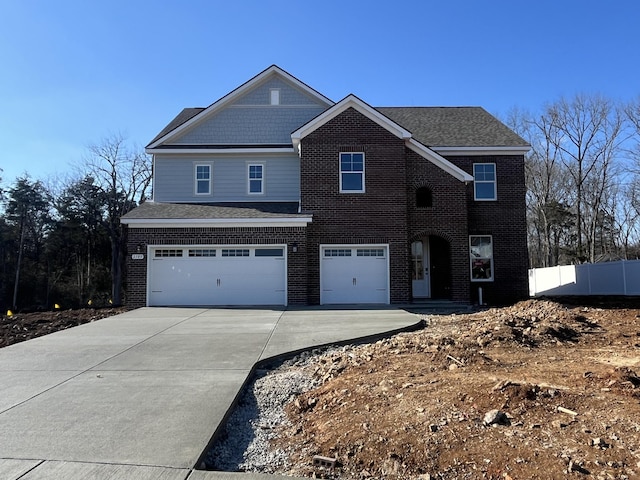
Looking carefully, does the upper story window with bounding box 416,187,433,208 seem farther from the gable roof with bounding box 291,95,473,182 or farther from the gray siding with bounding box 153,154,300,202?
the gray siding with bounding box 153,154,300,202

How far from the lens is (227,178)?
19.6 metres

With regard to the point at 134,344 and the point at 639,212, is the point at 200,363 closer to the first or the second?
the point at 134,344

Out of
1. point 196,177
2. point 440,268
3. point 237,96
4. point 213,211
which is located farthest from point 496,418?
point 237,96

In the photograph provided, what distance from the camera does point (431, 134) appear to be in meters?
21.0

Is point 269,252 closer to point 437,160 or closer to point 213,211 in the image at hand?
point 213,211

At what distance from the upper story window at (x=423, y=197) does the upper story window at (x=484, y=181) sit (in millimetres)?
2446

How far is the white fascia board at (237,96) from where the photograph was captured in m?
19.6

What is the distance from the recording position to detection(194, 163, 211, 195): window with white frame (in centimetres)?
1953

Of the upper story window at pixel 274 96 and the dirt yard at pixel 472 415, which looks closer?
the dirt yard at pixel 472 415

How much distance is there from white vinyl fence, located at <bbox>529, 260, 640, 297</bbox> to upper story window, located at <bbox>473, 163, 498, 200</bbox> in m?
7.48

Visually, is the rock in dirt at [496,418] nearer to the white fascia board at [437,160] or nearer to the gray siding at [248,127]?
the white fascia board at [437,160]

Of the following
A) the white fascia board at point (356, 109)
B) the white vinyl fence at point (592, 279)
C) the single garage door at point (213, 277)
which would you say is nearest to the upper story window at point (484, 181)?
the white fascia board at point (356, 109)

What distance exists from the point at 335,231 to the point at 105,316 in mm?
8308

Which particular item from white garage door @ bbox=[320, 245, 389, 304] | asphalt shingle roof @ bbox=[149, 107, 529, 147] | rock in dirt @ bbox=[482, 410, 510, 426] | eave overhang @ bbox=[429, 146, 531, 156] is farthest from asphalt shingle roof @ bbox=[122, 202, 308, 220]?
rock in dirt @ bbox=[482, 410, 510, 426]
